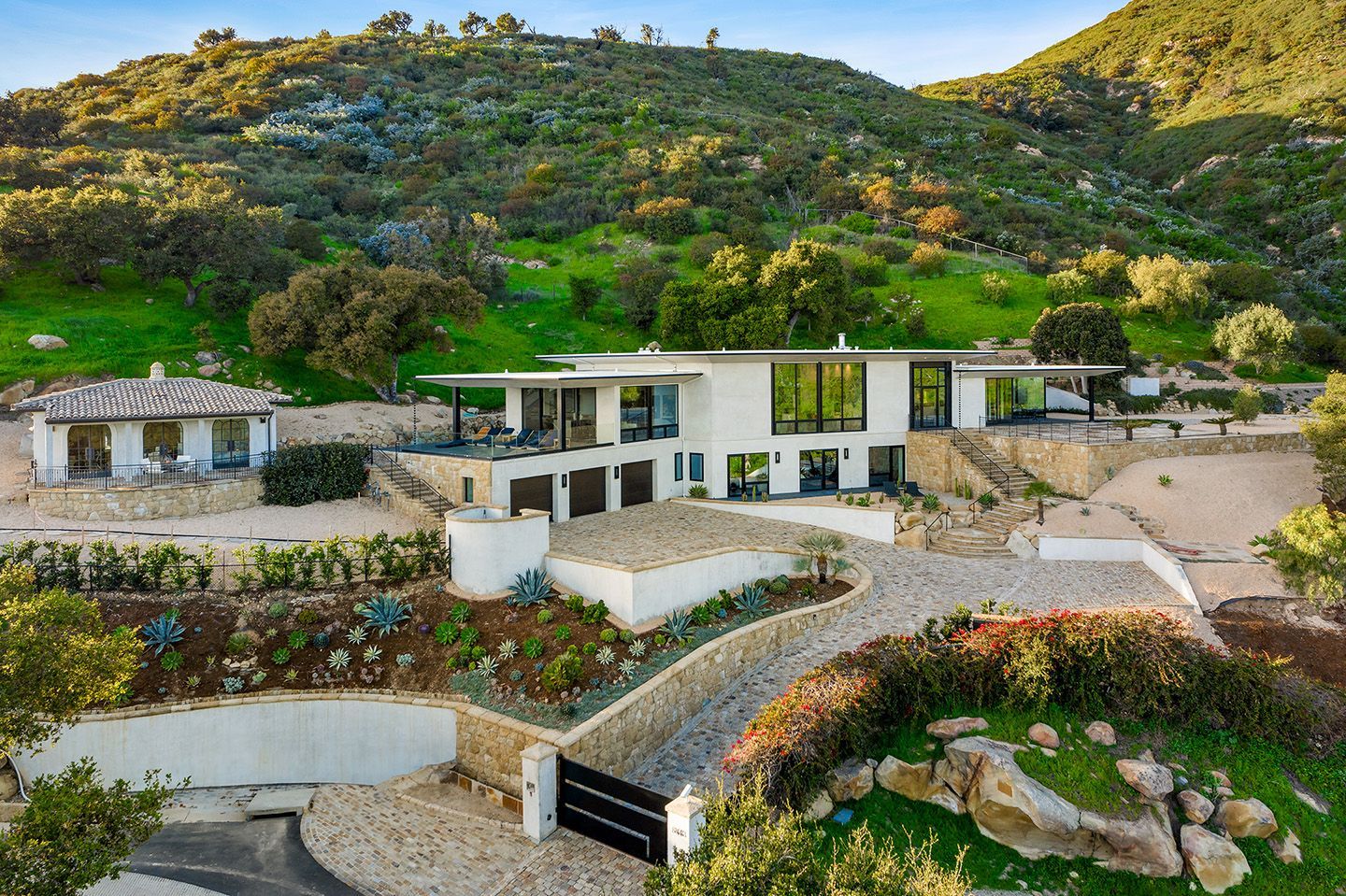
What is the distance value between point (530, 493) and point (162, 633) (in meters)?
9.30

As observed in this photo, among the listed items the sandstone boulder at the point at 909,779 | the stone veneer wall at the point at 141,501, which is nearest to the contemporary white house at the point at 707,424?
the stone veneer wall at the point at 141,501

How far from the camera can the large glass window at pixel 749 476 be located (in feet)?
Result: 78.9

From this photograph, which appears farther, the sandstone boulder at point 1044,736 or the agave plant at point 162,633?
the agave plant at point 162,633

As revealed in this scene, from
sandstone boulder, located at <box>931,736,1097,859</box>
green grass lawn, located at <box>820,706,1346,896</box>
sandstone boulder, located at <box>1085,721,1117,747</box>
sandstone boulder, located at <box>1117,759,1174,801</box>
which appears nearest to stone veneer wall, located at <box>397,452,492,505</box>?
green grass lawn, located at <box>820,706,1346,896</box>

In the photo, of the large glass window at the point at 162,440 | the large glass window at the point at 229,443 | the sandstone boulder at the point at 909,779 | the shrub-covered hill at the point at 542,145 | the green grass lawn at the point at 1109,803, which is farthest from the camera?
the shrub-covered hill at the point at 542,145

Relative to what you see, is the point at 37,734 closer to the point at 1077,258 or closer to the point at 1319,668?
the point at 1319,668

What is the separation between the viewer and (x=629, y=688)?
39.0 ft

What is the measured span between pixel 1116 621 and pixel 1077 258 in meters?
50.3

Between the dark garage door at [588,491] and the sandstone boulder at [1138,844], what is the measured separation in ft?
50.6

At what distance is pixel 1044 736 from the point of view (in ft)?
33.6

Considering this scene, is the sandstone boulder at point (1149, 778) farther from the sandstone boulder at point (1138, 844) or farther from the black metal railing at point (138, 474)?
the black metal railing at point (138, 474)

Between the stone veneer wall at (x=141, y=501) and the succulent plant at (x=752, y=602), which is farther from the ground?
the stone veneer wall at (x=141, y=501)

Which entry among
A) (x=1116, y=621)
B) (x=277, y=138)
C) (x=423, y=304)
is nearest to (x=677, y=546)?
(x=1116, y=621)

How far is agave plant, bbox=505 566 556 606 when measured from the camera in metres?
14.4
